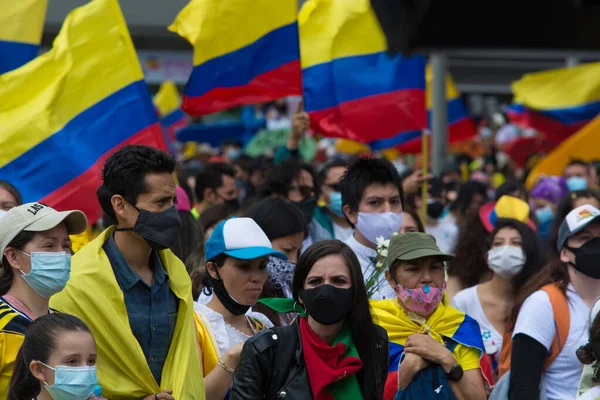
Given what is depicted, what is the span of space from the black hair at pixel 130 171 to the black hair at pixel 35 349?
0.71 meters

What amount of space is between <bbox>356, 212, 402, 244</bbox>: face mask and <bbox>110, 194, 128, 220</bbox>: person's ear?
2018 mm

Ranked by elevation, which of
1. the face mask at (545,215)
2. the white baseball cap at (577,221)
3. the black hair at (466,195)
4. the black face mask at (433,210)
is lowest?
the face mask at (545,215)

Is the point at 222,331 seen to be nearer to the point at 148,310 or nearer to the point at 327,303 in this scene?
the point at 148,310

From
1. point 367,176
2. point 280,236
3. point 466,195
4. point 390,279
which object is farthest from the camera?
point 466,195

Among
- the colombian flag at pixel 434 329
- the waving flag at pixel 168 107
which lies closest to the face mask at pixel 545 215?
the colombian flag at pixel 434 329

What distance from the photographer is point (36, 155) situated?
283 inches

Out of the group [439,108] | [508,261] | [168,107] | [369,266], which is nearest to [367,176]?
[369,266]

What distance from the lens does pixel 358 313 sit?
14.9 feet

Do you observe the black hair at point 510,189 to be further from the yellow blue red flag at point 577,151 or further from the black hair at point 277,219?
the yellow blue red flag at point 577,151

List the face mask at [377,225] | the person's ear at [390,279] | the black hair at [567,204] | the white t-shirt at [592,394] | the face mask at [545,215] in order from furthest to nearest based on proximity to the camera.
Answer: the face mask at [545,215], the black hair at [567,204], the face mask at [377,225], the person's ear at [390,279], the white t-shirt at [592,394]

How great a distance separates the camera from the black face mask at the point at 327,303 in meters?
4.43

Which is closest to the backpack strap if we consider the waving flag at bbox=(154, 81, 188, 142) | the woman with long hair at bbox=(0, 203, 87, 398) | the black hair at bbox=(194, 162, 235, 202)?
the woman with long hair at bbox=(0, 203, 87, 398)

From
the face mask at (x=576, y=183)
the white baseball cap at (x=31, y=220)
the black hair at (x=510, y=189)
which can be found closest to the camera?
the white baseball cap at (x=31, y=220)

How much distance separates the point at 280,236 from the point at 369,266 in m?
0.54
